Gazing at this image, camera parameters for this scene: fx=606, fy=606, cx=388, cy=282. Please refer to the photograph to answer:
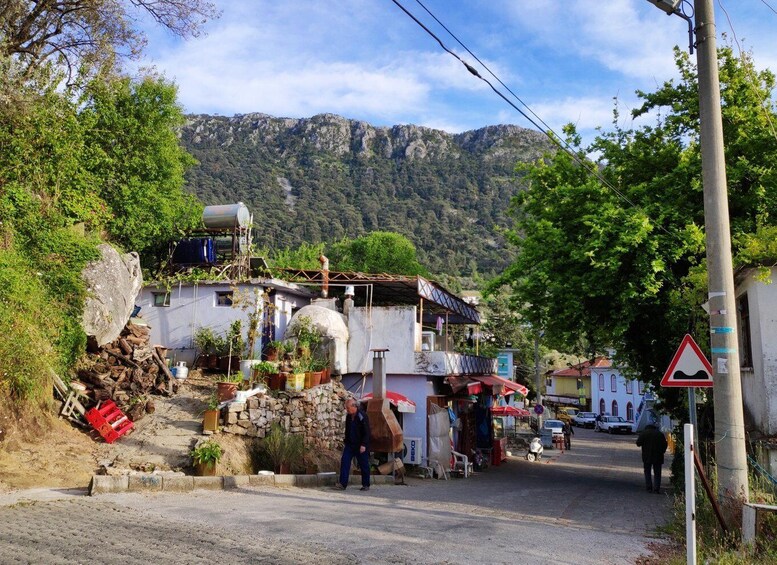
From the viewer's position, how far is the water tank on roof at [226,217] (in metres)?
23.3

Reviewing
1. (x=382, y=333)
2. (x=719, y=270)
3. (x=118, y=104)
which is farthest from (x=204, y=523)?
(x=118, y=104)

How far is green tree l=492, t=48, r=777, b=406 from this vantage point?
14742 millimetres

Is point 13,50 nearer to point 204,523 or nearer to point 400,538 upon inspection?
point 204,523

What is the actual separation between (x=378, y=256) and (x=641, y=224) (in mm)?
35639

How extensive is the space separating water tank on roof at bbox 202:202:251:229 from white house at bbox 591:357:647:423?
52.4 metres

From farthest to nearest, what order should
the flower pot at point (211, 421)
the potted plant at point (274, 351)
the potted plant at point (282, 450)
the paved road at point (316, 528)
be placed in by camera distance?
the potted plant at point (274, 351) < the flower pot at point (211, 421) < the potted plant at point (282, 450) < the paved road at point (316, 528)

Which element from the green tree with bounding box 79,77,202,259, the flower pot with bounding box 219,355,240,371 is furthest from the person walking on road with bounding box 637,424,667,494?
the green tree with bounding box 79,77,202,259

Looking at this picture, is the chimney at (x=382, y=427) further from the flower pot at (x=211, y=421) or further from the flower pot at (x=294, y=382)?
the flower pot at (x=211, y=421)

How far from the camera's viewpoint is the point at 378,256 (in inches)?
1945

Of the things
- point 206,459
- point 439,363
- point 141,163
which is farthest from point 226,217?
point 206,459

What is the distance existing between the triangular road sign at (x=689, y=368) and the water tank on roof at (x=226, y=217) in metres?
18.0

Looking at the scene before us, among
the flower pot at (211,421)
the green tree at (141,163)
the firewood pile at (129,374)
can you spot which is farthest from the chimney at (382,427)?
the green tree at (141,163)

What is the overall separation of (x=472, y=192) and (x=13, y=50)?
112727 millimetres

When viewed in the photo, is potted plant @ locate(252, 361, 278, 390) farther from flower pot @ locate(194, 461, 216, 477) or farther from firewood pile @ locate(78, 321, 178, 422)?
flower pot @ locate(194, 461, 216, 477)
